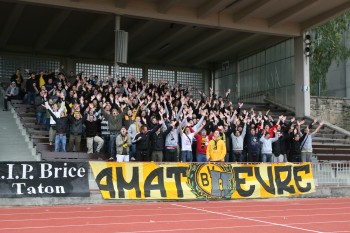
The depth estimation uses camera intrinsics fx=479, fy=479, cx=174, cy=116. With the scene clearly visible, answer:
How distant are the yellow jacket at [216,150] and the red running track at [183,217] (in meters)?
1.58

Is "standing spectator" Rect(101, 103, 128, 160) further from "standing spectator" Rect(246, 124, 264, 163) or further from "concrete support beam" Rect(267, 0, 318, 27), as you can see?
"concrete support beam" Rect(267, 0, 318, 27)

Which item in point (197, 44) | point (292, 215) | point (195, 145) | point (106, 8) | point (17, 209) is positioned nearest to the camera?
point (292, 215)

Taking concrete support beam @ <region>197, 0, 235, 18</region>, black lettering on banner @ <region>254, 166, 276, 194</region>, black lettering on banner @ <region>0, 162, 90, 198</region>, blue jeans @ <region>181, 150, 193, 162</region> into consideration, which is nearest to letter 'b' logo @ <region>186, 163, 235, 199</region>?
black lettering on banner @ <region>254, 166, 276, 194</region>

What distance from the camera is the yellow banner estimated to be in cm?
1370

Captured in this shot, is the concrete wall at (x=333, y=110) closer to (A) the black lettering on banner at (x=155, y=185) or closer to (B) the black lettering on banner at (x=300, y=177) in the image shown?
(B) the black lettering on banner at (x=300, y=177)

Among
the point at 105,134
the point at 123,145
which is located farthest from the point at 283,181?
the point at 105,134

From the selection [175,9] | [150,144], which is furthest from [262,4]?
[150,144]

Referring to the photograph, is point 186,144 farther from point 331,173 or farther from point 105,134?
point 331,173

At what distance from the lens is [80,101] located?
55.2 feet

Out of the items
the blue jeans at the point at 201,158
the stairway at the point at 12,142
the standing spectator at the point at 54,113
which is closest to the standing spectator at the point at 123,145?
the standing spectator at the point at 54,113

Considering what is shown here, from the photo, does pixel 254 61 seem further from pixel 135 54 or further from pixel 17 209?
pixel 17 209

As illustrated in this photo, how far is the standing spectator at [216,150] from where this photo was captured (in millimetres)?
15219

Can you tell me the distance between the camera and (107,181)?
1360 centimetres

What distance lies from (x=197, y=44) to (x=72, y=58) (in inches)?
335
